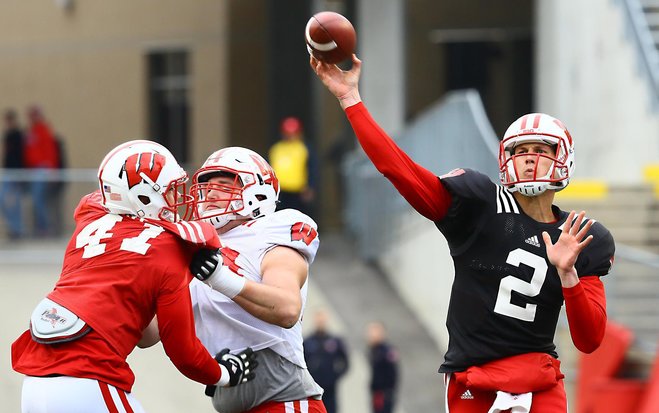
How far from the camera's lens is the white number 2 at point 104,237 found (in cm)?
518

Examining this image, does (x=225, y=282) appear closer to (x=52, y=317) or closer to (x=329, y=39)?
(x=52, y=317)

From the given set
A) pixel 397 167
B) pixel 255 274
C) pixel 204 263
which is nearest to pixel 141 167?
pixel 204 263

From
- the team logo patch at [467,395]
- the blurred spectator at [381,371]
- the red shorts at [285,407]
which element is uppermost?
the team logo patch at [467,395]

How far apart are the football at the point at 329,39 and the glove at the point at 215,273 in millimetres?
944

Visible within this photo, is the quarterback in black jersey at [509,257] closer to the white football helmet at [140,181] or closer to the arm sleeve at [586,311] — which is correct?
the arm sleeve at [586,311]

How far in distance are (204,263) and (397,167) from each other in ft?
2.82

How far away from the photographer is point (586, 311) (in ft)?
17.6

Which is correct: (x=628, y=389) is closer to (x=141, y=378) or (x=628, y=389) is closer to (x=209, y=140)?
(x=141, y=378)

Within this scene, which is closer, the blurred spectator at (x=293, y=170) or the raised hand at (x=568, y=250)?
the raised hand at (x=568, y=250)

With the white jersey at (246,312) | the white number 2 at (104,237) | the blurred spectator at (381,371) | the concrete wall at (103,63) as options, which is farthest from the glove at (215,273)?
the concrete wall at (103,63)

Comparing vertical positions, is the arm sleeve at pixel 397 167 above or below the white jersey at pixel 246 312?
above

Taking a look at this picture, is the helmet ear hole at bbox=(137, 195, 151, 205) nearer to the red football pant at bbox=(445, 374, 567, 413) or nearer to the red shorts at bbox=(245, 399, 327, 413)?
the red shorts at bbox=(245, 399, 327, 413)

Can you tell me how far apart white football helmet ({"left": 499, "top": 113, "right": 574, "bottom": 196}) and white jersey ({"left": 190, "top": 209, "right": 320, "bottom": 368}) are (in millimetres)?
831

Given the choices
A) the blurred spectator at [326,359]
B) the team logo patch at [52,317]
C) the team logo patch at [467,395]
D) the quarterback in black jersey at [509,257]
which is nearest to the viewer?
the team logo patch at [52,317]
